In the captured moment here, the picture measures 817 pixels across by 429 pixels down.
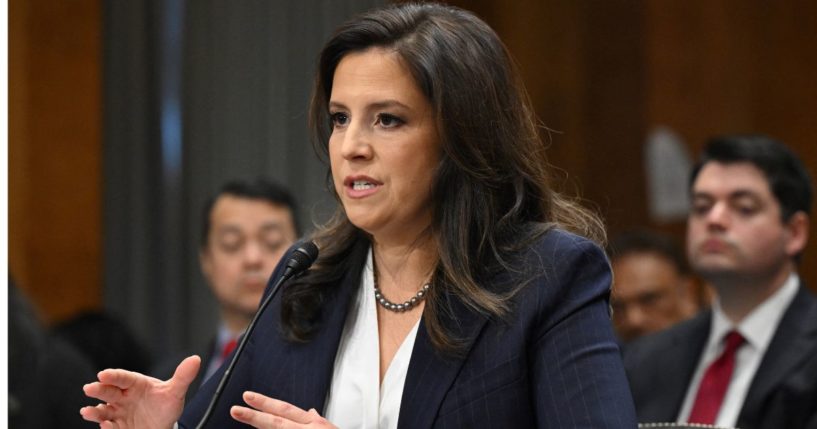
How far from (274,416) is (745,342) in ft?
7.78

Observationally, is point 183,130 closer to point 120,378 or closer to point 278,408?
point 120,378

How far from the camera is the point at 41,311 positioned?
19.6 ft

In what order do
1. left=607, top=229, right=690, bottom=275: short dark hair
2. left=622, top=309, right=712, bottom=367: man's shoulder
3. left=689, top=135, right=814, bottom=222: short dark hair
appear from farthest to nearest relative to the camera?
left=607, top=229, right=690, bottom=275: short dark hair → left=689, top=135, right=814, bottom=222: short dark hair → left=622, top=309, right=712, bottom=367: man's shoulder

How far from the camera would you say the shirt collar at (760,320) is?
3801 mm

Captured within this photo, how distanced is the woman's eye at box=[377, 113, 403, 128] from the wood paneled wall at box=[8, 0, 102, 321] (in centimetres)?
423

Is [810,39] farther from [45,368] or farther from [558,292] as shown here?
[558,292]

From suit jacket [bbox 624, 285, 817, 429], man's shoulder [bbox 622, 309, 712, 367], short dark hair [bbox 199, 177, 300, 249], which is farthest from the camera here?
short dark hair [bbox 199, 177, 300, 249]

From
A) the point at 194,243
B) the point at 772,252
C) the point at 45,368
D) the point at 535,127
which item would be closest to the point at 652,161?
the point at 194,243

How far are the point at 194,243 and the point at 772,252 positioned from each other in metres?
2.89

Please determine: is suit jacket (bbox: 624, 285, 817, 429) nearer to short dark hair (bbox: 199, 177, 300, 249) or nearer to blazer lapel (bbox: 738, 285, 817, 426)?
blazer lapel (bbox: 738, 285, 817, 426)

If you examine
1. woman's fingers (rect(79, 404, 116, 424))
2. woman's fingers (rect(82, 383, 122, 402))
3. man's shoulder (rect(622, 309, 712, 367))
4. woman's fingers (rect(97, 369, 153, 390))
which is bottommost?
man's shoulder (rect(622, 309, 712, 367))

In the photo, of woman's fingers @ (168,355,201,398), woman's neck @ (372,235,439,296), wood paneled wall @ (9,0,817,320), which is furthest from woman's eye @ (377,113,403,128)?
wood paneled wall @ (9,0,817,320)

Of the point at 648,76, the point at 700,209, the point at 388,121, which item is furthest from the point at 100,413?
the point at 648,76

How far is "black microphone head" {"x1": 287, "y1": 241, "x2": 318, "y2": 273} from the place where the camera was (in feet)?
6.37
